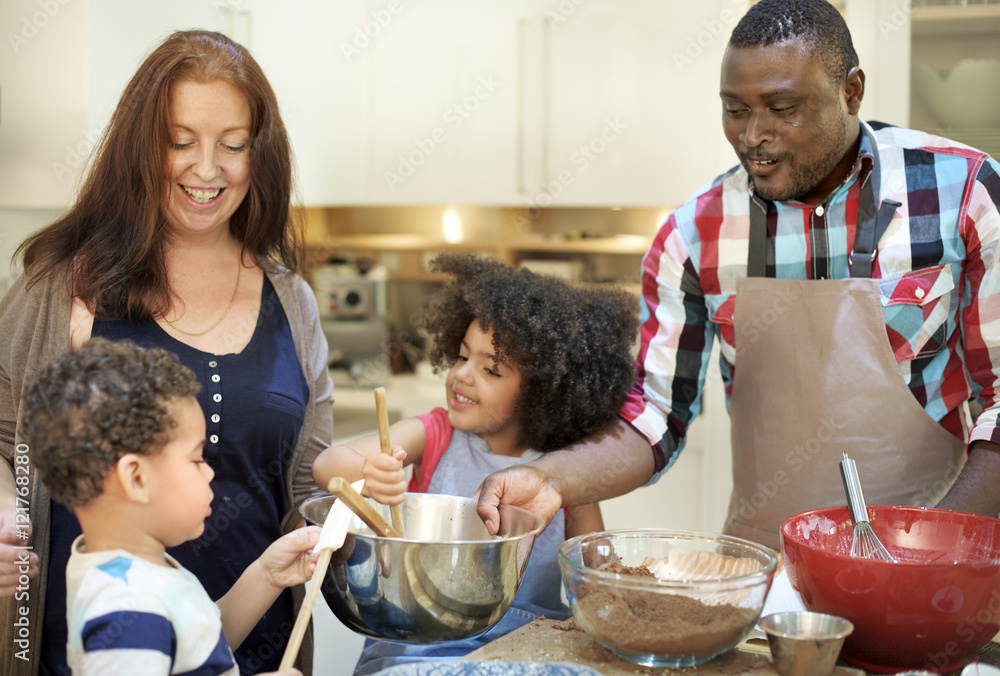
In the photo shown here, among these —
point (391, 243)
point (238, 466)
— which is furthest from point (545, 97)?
point (238, 466)

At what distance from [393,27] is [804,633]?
2.45 meters

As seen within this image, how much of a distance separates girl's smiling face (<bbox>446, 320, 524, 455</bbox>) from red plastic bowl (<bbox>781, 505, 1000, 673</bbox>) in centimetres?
50

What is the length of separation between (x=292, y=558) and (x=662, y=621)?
0.37m

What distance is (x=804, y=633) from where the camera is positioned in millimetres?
798

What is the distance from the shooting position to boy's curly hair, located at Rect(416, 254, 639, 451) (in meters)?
1.26

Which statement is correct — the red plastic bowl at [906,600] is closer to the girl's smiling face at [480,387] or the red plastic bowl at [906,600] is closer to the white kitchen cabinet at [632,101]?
the girl's smiling face at [480,387]

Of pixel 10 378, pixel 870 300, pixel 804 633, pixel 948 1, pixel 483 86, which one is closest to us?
pixel 804 633

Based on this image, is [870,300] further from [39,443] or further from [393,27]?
[393,27]

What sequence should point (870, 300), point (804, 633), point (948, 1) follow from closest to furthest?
point (804, 633), point (870, 300), point (948, 1)

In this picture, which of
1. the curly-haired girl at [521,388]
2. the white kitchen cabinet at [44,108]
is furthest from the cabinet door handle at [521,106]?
the curly-haired girl at [521,388]

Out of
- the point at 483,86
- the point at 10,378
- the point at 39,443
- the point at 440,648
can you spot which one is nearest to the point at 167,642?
the point at 39,443

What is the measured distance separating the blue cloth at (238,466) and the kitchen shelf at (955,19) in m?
1.68

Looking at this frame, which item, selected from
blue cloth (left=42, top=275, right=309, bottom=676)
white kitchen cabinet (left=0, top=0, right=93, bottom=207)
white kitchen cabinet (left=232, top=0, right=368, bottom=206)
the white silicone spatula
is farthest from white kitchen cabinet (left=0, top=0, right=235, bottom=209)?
the white silicone spatula

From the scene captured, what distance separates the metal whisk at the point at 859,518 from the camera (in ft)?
2.92
